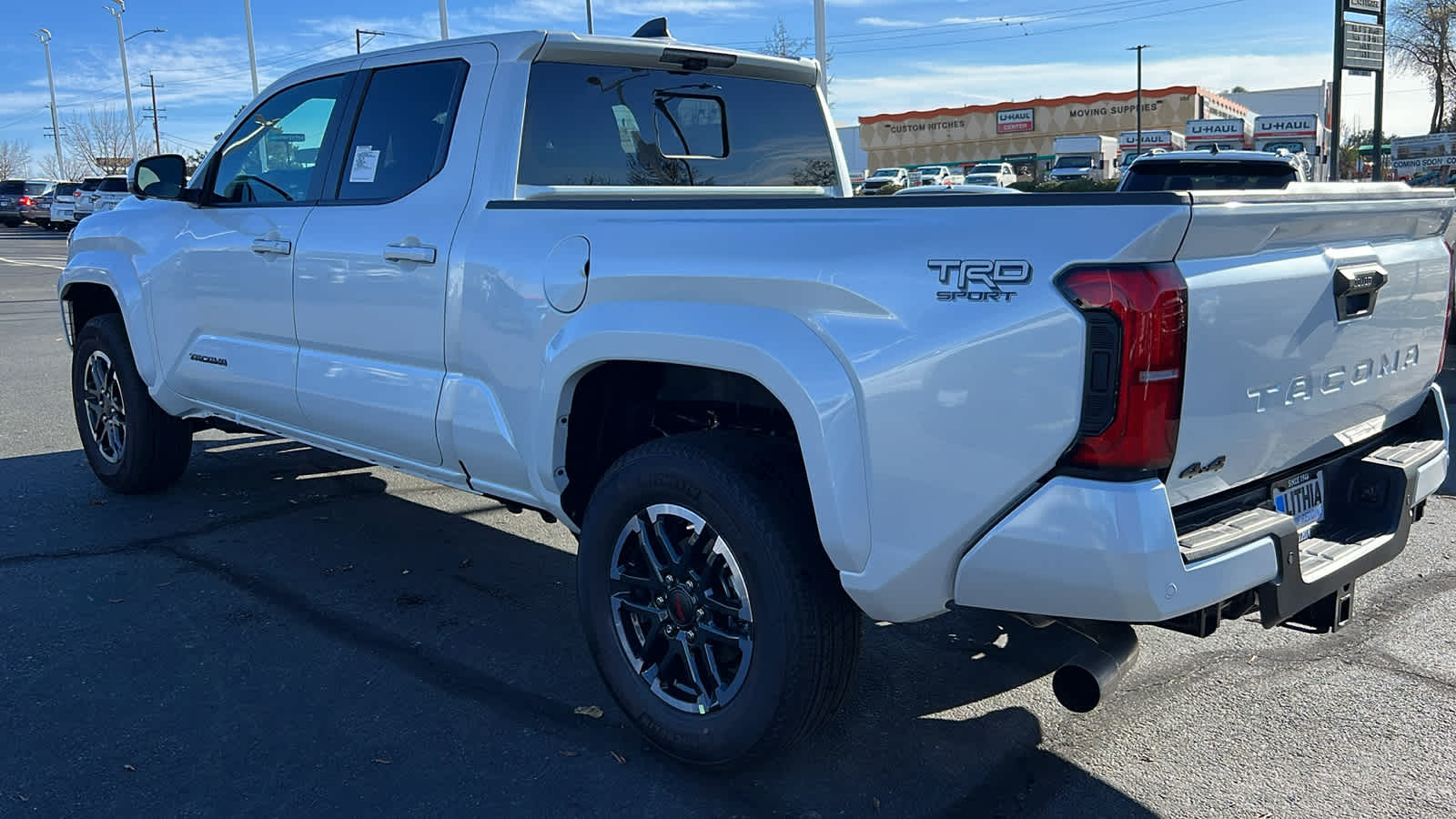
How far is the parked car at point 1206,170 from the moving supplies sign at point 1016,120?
232 ft

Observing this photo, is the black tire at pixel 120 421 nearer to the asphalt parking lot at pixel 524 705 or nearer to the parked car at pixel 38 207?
the asphalt parking lot at pixel 524 705

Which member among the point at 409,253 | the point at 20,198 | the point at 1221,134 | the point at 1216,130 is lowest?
the point at 409,253

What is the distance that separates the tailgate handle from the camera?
2.84m

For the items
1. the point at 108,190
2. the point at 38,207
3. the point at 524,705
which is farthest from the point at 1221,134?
the point at 524,705

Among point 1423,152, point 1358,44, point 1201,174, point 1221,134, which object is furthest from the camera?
point 1221,134

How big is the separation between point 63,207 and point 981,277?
154 feet

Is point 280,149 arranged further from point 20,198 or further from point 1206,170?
point 20,198

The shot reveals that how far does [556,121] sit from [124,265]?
2.77 m

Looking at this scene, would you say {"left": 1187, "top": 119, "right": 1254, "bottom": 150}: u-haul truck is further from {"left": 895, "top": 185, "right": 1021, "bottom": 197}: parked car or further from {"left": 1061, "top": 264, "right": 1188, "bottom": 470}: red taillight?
{"left": 1061, "top": 264, "right": 1188, "bottom": 470}: red taillight

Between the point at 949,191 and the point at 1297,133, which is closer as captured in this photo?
the point at 949,191

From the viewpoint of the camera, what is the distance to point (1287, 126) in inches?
Answer: 2359

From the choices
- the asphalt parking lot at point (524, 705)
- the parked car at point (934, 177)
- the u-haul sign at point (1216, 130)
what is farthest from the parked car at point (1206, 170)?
the u-haul sign at point (1216, 130)

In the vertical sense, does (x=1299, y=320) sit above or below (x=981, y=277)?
below

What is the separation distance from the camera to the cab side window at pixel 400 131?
416 cm
